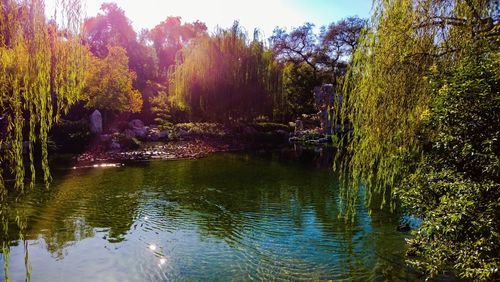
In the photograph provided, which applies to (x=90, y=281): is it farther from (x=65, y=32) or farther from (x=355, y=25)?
(x=355, y=25)

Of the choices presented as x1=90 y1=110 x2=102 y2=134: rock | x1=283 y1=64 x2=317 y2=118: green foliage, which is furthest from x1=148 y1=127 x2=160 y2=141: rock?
x1=283 y1=64 x2=317 y2=118: green foliage

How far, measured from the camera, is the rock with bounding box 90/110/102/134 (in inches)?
1070

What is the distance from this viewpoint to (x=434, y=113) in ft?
17.6

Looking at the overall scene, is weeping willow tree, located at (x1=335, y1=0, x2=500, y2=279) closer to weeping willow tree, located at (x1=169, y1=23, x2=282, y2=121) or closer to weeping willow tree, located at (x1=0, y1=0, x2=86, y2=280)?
weeping willow tree, located at (x1=0, y1=0, x2=86, y2=280)

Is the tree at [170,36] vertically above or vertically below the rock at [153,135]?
above

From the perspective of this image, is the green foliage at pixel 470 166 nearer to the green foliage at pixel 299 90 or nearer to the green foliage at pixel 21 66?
the green foliage at pixel 21 66

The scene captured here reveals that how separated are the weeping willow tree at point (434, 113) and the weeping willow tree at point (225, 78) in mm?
23156

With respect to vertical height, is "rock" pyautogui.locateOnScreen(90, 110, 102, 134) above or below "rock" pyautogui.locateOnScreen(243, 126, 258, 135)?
above

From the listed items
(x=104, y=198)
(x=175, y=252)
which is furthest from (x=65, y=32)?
(x=104, y=198)

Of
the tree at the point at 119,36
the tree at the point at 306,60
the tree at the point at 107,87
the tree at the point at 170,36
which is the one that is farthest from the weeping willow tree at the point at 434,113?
the tree at the point at 170,36

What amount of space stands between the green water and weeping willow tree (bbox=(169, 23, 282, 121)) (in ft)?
49.5

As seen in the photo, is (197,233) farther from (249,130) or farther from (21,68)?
(249,130)

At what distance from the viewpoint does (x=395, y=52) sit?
21.9 feet

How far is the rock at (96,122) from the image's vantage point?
27.2m
